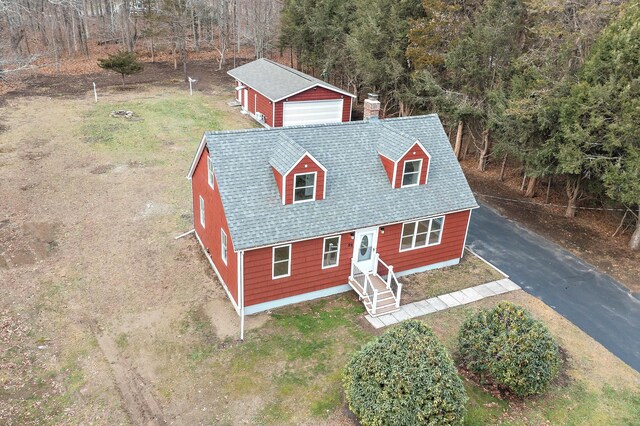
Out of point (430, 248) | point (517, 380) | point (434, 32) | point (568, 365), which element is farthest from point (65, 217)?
point (434, 32)

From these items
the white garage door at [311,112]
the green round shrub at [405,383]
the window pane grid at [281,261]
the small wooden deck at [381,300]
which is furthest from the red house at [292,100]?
the green round shrub at [405,383]

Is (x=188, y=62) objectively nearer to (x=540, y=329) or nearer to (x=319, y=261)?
(x=319, y=261)

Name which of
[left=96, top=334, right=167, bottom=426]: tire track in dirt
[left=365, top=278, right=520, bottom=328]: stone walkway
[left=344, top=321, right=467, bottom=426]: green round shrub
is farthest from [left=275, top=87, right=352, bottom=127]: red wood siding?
[left=344, top=321, right=467, bottom=426]: green round shrub

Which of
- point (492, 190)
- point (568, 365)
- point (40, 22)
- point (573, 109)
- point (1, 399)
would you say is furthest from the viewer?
point (40, 22)

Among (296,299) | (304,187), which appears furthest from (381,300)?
(304,187)

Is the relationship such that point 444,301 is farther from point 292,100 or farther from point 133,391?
point 292,100
